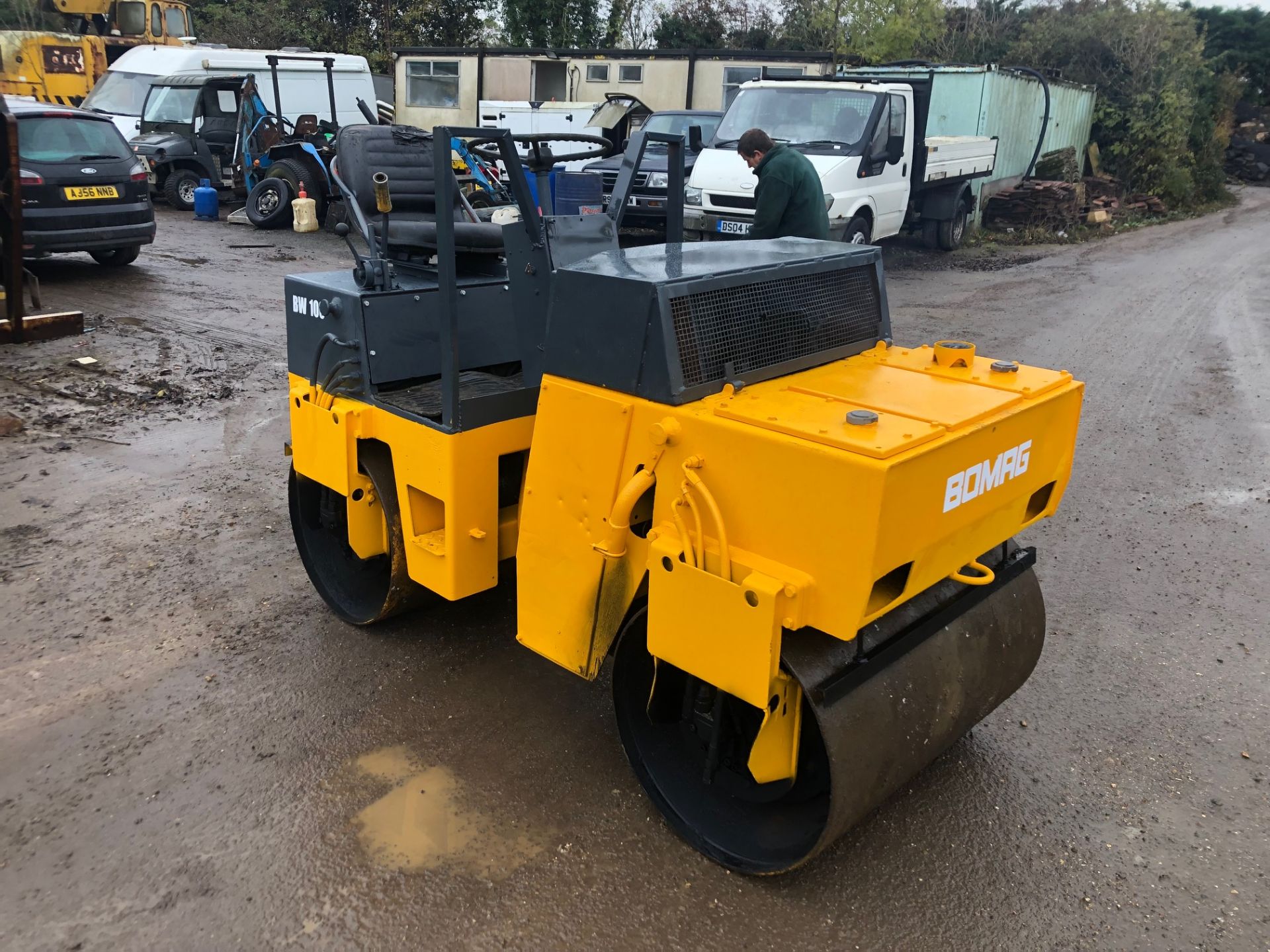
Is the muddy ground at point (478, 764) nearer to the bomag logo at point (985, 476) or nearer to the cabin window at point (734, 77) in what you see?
the bomag logo at point (985, 476)

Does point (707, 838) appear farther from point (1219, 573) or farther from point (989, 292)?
point (989, 292)

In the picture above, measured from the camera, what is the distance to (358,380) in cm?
386

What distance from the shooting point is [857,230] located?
1169cm

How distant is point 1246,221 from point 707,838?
2032 centimetres

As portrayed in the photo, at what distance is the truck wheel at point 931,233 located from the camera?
581 inches

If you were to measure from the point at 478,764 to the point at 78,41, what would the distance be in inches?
894

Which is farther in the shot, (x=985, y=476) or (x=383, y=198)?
(x=383, y=198)

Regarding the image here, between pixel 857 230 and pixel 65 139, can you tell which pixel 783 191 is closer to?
pixel 857 230

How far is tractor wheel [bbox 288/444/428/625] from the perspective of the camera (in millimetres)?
4090

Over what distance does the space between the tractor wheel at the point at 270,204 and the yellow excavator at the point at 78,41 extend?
8984mm

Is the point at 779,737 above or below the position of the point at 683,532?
below

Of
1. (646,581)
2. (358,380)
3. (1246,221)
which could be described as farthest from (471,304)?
(1246,221)

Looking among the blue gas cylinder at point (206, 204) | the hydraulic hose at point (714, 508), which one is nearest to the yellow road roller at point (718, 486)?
the hydraulic hose at point (714, 508)

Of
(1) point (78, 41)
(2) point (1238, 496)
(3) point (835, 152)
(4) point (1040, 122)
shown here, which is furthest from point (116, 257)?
(4) point (1040, 122)
